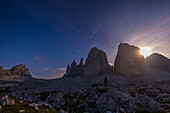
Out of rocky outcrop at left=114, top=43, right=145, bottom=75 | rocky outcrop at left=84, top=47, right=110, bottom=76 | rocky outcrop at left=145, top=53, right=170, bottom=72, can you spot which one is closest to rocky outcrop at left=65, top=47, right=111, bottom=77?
rocky outcrop at left=84, top=47, right=110, bottom=76

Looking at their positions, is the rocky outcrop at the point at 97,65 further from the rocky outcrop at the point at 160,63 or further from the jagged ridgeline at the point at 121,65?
the rocky outcrop at the point at 160,63

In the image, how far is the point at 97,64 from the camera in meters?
186

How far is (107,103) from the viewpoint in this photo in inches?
552

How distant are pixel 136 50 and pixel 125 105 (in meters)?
184

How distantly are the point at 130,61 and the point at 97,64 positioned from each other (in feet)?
207

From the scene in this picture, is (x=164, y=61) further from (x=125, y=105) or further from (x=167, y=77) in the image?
(x=125, y=105)

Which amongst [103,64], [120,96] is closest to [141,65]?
[103,64]

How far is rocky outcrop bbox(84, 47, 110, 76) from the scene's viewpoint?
594ft

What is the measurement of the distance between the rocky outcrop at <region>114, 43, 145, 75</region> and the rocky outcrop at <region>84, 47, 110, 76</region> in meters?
25.4

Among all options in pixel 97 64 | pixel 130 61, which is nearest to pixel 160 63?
pixel 130 61

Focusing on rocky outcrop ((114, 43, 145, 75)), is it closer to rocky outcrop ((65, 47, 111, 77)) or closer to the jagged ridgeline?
the jagged ridgeline

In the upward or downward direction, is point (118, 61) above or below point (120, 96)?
above

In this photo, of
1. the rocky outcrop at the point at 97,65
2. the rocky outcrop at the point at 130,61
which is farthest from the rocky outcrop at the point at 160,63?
the rocky outcrop at the point at 97,65

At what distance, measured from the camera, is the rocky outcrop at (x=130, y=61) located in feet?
521
